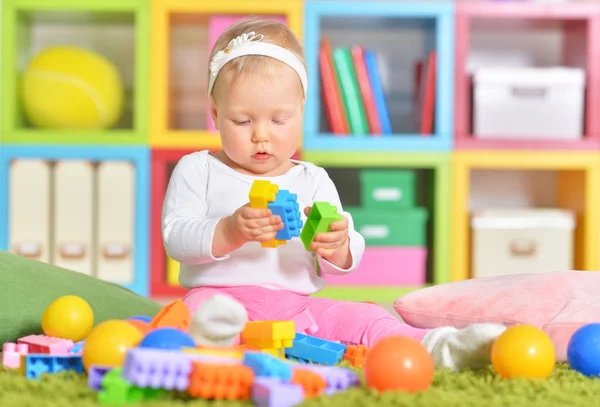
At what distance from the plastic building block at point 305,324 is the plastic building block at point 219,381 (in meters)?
0.40

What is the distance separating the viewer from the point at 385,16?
95.2 inches

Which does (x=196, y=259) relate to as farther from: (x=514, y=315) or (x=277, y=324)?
(x=514, y=315)

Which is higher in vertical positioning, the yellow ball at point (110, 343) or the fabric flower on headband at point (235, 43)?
the fabric flower on headband at point (235, 43)

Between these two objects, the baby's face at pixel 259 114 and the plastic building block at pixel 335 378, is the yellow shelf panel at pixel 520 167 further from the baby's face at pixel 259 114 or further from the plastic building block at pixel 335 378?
the plastic building block at pixel 335 378

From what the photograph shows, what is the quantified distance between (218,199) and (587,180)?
58.9 inches

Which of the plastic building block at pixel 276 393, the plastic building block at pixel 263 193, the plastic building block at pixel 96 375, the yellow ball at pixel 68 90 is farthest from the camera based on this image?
the yellow ball at pixel 68 90

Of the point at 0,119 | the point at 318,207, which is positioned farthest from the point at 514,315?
the point at 0,119

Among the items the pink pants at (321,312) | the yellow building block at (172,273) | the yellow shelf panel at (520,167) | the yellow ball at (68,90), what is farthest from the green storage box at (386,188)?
the pink pants at (321,312)

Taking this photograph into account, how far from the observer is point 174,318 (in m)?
0.95

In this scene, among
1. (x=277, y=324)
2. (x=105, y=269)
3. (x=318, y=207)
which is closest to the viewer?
(x=277, y=324)

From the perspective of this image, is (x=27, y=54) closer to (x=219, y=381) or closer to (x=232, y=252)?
(x=232, y=252)

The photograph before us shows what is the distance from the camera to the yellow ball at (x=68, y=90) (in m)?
2.31

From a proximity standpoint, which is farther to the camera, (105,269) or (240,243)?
(105,269)

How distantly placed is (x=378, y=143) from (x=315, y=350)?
1.41m
